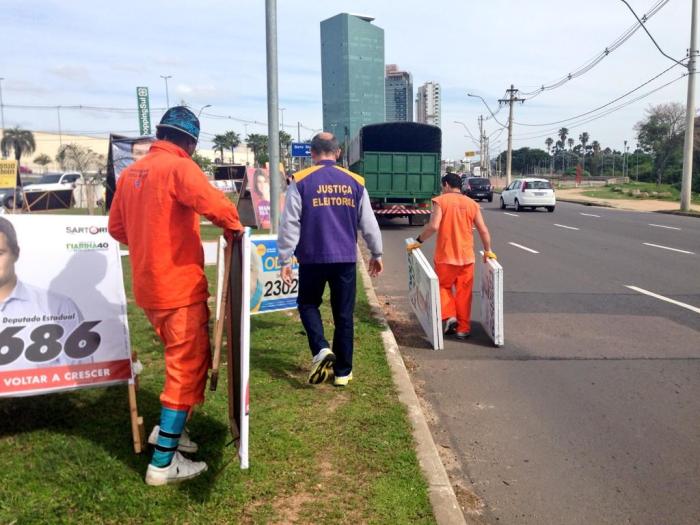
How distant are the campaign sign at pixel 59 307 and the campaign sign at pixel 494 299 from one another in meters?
3.62

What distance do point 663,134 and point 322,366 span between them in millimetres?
73299

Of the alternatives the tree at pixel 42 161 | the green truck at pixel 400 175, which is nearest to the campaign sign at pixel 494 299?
the green truck at pixel 400 175

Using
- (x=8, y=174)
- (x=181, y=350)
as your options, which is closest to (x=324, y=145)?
(x=181, y=350)

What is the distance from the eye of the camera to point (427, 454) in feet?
11.8

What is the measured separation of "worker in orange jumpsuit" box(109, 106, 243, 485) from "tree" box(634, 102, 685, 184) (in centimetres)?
6787

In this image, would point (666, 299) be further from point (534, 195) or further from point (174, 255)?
point (534, 195)

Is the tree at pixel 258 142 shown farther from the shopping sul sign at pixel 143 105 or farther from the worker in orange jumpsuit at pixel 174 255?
the worker in orange jumpsuit at pixel 174 255

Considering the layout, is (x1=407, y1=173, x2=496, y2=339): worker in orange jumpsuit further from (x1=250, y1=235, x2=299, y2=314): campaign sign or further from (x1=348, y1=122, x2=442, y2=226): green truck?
(x1=348, y1=122, x2=442, y2=226): green truck

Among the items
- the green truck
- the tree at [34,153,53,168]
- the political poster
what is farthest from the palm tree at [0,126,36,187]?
the green truck

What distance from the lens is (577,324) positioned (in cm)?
718

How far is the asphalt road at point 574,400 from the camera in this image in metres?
3.38

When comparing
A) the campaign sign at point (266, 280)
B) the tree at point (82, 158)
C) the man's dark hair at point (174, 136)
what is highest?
the tree at point (82, 158)

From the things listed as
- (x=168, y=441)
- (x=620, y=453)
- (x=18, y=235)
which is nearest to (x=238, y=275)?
(x=168, y=441)

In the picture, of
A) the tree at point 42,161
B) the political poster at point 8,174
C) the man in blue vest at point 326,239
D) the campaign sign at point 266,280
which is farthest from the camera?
the tree at point 42,161
